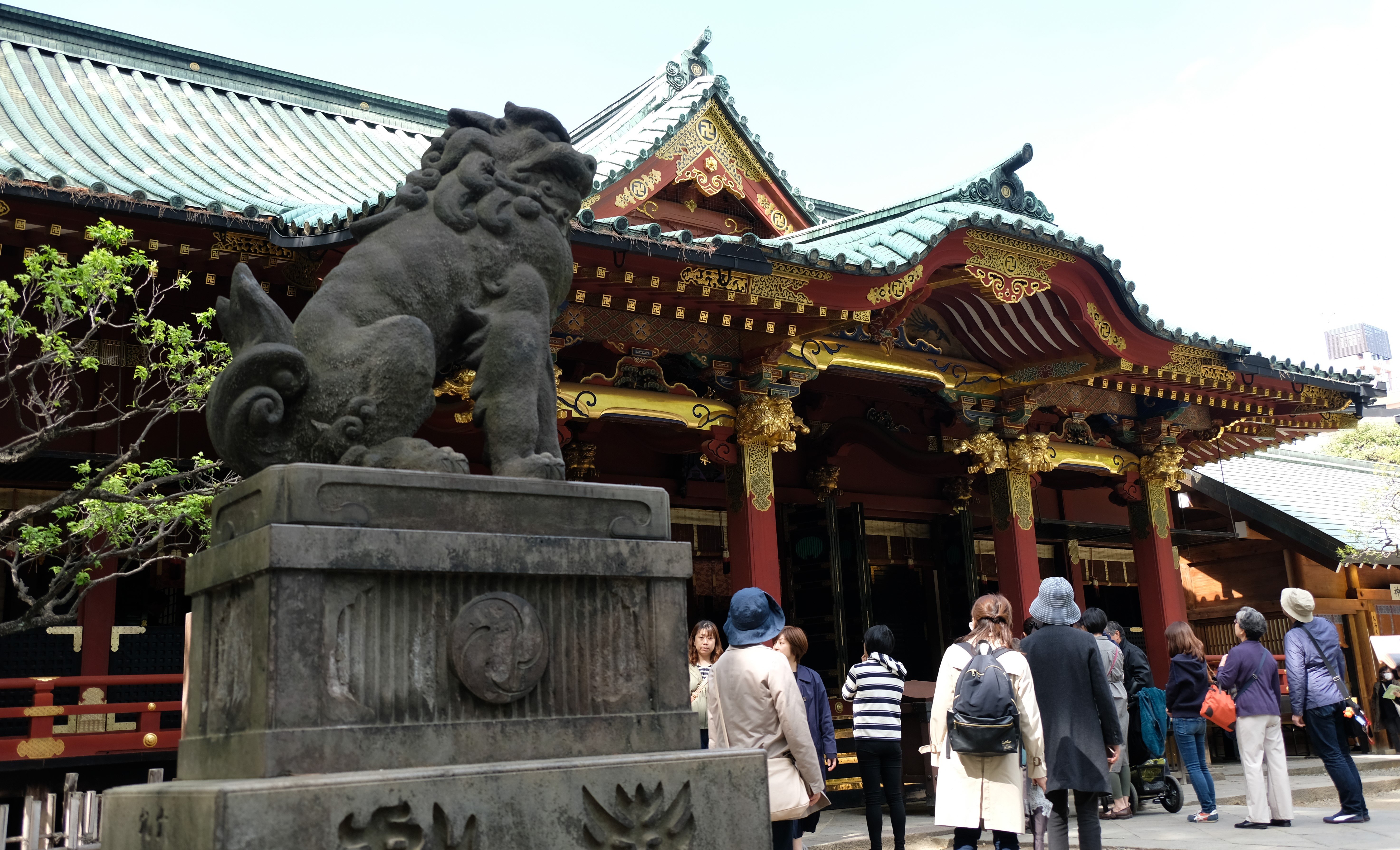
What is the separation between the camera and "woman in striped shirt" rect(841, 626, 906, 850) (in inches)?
255

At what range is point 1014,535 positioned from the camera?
10.7 meters

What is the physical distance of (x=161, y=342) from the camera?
667 centimetres

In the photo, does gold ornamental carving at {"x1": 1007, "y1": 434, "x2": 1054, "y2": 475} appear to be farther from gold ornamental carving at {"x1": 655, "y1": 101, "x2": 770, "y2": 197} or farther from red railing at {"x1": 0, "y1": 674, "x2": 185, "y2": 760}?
red railing at {"x1": 0, "y1": 674, "x2": 185, "y2": 760}

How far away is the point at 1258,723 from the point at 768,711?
404 cm

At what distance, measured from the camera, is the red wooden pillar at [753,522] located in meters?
9.02

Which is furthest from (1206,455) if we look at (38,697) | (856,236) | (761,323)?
(38,697)

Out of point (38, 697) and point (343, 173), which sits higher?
point (343, 173)

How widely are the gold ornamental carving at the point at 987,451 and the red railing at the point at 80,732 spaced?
6.82 meters

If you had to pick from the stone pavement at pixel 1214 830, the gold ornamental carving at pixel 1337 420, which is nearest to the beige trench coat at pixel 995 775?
the stone pavement at pixel 1214 830

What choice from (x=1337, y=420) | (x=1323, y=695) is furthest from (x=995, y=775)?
(x=1337, y=420)

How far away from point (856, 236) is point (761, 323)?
138cm

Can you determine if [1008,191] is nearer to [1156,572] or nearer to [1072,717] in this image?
[1156,572]

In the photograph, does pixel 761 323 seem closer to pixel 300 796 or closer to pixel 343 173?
pixel 343 173

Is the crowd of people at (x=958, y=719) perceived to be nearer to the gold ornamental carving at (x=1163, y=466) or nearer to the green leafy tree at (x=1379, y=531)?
the gold ornamental carving at (x=1163, y=466)
